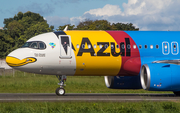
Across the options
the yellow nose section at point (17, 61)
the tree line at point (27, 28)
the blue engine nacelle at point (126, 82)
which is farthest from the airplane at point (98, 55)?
the tree line at point (27, 28)

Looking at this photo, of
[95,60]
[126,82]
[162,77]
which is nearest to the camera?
[162,77]

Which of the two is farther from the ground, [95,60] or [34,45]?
[34,45]

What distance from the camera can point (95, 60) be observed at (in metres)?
22.2

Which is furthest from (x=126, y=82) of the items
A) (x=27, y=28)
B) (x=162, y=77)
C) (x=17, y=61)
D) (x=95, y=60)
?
(x=27, y=28)

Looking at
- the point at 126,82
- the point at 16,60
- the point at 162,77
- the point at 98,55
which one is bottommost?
the point at 126,82

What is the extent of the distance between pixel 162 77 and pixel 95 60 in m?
4.76

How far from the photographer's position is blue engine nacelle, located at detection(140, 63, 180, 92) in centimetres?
2062

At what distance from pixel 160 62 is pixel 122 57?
2765 millimetres

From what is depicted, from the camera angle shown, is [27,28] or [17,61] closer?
[17,61]

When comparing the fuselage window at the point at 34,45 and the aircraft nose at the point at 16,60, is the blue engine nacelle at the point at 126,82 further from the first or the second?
the aircraft nose at the point at 16,60

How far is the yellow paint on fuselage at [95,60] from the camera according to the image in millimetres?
22156

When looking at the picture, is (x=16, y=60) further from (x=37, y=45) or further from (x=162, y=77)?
(x=162, y=77)

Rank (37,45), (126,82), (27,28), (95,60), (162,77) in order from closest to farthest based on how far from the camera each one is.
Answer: (162,77) < (37,45) < (95,60) < (126,82) < (27,28)

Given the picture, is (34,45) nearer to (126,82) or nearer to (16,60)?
(16,60)
